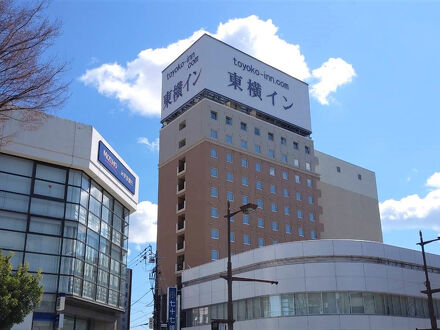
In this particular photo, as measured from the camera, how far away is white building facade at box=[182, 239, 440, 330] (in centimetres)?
3900

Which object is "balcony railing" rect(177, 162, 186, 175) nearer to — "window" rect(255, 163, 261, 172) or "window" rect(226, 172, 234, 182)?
"window" rect(226, 172, 234, 182)

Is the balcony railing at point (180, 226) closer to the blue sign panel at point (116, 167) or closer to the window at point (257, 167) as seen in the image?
the window at point (257, 167)

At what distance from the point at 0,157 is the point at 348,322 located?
26774 mm

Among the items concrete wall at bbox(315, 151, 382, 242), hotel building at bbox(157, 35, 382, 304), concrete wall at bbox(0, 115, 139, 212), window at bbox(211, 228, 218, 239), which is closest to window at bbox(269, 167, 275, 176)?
hotel building at bbox(157, 35, 382, 304)

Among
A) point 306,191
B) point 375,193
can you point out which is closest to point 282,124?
point 306,191

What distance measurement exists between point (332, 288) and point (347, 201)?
50465 mm

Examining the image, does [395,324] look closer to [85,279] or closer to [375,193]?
[85,279]

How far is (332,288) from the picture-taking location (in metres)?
39.1

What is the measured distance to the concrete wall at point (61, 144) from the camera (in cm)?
3053

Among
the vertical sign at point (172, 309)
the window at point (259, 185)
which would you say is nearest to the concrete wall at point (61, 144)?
the vertical sign at point (172, 309)

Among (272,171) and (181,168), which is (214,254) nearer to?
(181,168)

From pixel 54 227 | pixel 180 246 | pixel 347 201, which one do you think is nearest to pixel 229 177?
pixel 180 246

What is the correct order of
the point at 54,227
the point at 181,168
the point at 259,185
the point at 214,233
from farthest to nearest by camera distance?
the point at 181,168 < the point at 259,185 < the point at 214,233 < the point at 54,227

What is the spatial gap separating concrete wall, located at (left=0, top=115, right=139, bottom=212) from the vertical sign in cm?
1947
